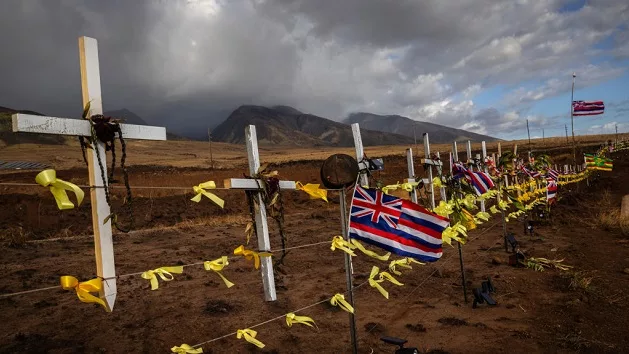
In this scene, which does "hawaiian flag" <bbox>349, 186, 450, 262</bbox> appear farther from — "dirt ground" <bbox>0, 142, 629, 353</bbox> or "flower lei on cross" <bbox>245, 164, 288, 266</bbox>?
"dirt ground" <bbox>0, 142, 629, 353</bbox>

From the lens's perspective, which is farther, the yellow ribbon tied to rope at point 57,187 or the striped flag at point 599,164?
the striped flag at point 599,164

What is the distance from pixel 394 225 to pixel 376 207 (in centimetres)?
29

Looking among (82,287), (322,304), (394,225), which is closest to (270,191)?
(394,225)

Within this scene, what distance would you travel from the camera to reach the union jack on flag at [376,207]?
4.08 m

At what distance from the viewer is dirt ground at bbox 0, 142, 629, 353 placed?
4695 mm

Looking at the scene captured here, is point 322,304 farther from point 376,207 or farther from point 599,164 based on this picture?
point 599,164

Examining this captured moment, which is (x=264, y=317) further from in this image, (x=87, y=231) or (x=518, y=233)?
(x=87, y=231)

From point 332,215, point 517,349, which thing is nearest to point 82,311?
point 517,349

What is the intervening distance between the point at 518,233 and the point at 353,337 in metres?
9.76

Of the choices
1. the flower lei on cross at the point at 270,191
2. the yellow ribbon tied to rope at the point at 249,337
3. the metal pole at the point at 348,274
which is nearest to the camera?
A: the yellow ribbon tied to rope at the point at 249,337

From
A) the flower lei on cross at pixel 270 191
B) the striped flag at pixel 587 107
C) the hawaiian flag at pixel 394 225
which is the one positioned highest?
the striped flag at pixel 587 107

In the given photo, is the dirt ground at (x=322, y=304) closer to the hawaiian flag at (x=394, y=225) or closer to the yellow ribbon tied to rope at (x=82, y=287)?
the hawaiian flag at (x=394, y=225)

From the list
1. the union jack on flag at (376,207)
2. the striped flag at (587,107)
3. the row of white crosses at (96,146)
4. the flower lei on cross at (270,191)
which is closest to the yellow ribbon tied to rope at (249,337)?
the flower lei on cross at (270,191)

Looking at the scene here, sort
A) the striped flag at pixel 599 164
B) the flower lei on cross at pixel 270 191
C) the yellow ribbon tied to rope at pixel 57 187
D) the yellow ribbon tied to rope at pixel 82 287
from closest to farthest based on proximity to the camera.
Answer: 1. the yellow ribbon tied to rope at pixel 57 187
2. the yellow ribbon tied to rope at pixel 82 287
3. the flower lei on cross at pixel 270 191
4. the striped flag at pixel 599 164
